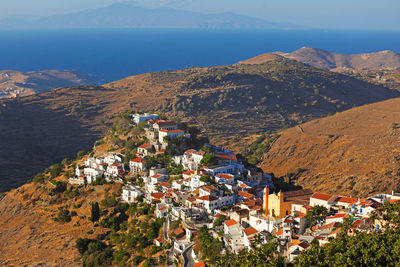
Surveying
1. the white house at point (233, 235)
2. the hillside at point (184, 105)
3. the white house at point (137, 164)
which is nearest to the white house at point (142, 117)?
the white house at point (137, 164)

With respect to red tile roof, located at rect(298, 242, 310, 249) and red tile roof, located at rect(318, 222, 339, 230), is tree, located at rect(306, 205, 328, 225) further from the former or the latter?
red tile roof, located at rect(298, 242, 310, 249)

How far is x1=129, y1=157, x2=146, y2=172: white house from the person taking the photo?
4353cm

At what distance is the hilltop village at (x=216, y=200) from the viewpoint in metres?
28.0

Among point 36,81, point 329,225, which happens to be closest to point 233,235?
point 329,225

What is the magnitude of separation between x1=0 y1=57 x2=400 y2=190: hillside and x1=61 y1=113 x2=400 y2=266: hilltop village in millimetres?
24237

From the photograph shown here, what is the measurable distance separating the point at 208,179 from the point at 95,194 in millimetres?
12693

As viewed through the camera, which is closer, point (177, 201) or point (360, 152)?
point (177, 201)

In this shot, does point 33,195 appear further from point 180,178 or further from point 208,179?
point 208,179

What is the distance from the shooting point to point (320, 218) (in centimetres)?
2934

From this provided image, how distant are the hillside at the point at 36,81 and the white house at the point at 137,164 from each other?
94.7 metres

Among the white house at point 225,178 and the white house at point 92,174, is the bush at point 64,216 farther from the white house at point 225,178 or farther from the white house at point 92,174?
the white house at point 225,178

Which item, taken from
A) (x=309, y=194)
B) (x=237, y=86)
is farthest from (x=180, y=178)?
(x=237, y=86)

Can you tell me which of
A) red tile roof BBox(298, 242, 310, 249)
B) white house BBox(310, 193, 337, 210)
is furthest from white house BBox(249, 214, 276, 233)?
red tile roof BBox(298, 242, 310, 249)

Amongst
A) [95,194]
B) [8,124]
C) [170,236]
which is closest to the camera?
[170,236]
